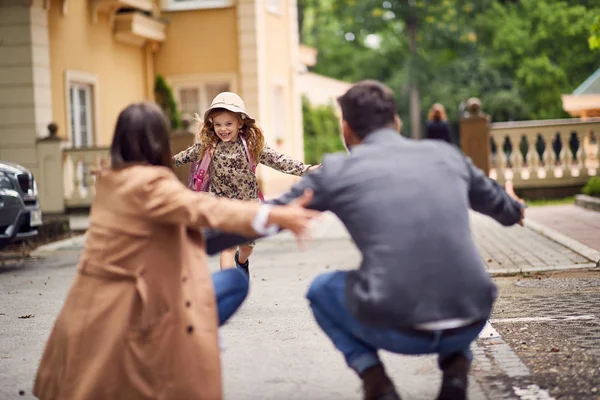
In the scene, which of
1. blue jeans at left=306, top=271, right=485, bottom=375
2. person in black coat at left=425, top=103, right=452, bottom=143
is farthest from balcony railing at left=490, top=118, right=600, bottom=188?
blue jeans at left=306, top=271, right=485, bottom=375

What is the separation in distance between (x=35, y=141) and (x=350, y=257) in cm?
930

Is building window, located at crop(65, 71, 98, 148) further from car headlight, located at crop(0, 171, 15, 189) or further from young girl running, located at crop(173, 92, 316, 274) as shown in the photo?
young girl running, located at crop(173, 92, 316, 274)

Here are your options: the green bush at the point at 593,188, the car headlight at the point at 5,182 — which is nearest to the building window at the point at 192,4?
the green bush at the point at 593,188

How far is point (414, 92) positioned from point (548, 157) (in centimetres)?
3126

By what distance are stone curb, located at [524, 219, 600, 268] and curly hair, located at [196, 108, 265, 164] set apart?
3863mm

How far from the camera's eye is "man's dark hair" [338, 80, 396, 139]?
4543mm

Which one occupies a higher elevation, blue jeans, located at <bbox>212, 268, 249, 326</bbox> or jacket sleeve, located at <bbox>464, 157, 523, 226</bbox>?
jacket sleeve, located at <bbox>464, 157, 523, 226</bbox>

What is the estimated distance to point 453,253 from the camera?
4293 millimetres

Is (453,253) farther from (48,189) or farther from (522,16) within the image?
(522,16)

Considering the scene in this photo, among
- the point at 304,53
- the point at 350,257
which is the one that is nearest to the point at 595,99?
the point at 350,257

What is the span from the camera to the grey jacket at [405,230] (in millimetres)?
4238

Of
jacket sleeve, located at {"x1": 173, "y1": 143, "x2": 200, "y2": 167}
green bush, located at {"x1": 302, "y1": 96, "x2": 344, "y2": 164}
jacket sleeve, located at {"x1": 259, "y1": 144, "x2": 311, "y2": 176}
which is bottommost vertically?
jacket sleeve, located at {"x1": 259, "y1": 144, "x2": 311, "y2": 176}

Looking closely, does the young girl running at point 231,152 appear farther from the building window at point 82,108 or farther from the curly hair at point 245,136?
the building window at point 82,108

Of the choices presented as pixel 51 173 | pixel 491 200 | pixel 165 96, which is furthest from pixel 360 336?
pixel 165 96
